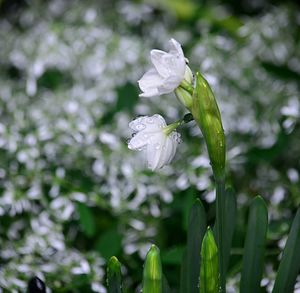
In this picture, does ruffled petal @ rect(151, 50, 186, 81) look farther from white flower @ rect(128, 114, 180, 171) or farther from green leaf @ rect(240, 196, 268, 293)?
green leaf @ rect(240, 196, 268, 293)

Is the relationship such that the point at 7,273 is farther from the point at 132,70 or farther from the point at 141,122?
the point at 132,70

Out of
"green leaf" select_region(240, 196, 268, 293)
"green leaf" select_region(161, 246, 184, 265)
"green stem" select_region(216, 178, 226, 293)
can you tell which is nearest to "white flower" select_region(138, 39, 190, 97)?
"green stem" select_region(216, 178, 226, 293)

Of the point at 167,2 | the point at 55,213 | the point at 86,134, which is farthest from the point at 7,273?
the point at 167,2

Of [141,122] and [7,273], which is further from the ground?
[141,122]

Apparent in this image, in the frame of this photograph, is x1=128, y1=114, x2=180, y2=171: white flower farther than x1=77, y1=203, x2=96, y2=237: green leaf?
No

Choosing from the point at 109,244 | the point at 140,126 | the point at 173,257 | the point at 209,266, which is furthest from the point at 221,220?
the point at 109,244

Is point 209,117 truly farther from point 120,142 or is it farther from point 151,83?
point 120,142

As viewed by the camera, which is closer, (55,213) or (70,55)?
(55,213)
